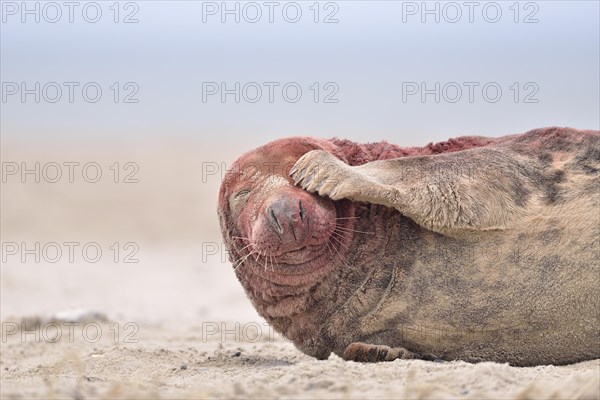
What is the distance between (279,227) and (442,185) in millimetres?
968

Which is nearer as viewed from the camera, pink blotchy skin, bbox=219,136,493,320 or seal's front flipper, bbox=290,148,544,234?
seal's front flipper, bbox=290,148,544,234

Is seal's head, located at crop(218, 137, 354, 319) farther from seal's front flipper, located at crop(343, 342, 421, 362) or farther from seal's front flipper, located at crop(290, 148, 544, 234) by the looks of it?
seal's front flipper, located at crop(343, 342, 421, 362)

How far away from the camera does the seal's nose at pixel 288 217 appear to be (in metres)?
5.79

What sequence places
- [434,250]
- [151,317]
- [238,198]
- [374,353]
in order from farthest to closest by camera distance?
[151,317] < [238,198] < [434,250] < [374,353]

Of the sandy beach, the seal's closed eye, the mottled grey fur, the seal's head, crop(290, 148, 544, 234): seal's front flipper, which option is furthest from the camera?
the seal's closed eye

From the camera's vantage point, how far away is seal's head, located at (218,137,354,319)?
5855 mm

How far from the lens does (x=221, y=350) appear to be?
24.2 feet

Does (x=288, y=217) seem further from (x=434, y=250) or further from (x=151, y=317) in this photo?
(x=151, y=317)

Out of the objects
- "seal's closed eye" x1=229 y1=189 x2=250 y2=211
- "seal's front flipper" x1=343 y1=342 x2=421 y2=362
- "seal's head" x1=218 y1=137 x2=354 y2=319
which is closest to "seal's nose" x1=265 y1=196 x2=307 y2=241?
"seal's head" x1=218 y1=137 x2=354 y2=319

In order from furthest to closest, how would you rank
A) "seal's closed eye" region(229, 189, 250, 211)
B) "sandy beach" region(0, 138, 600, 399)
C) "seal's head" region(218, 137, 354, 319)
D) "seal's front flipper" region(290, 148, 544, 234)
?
"seal's closed eye" region(229, 189, 250, 211) < "seal's head" region(218, 137, 354, 319) < "seal's front flipper" region(290, 148, 544, 234) < "sandy beach" region(0, 138, 600, 399)

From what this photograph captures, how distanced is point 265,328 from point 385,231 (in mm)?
4209

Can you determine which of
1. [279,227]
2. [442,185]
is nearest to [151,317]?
[279,227]

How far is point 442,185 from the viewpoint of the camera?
581 centimetres

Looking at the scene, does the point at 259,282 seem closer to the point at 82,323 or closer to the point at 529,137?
the point at 529,137
